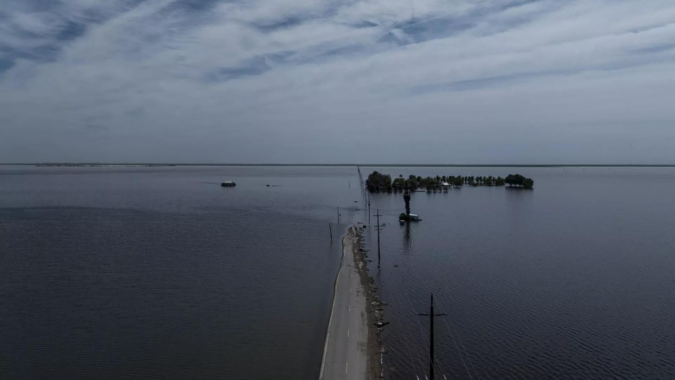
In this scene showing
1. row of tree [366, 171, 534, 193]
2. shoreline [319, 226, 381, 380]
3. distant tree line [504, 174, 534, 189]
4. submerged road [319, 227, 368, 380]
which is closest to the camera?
submerged road [319, 227, 368, 380]

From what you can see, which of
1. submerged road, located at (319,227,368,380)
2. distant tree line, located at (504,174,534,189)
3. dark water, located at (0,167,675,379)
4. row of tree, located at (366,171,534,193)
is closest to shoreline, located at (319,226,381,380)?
submerged road, located at (319,227,368,380)

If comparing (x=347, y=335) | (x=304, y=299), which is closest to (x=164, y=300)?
(x=304, y=299)

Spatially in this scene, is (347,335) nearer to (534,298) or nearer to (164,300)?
(164,300)

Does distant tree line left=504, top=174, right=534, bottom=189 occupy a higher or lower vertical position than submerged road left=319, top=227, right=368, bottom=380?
higher

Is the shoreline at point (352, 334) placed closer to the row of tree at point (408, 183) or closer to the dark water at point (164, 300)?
the dark water at point (164, 300)

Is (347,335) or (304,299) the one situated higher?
(347,335)

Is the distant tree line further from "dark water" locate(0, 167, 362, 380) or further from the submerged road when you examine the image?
the submerged road

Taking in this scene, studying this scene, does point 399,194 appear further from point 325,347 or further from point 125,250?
point 325,347

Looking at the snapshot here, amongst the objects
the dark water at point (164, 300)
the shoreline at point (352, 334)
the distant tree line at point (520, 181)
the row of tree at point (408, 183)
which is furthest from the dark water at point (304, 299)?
the distant tree line at point (520, 181)
